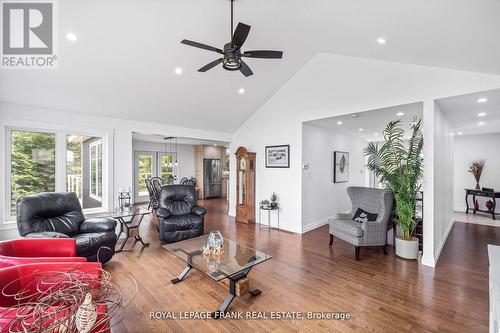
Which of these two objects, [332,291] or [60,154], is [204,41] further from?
[332,291]

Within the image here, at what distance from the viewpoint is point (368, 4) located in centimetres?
232

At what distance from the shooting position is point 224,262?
8.75 feet

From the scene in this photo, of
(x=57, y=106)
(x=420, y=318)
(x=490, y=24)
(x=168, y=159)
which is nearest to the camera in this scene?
(x=490, y=24)

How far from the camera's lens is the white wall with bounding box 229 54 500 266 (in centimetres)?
340

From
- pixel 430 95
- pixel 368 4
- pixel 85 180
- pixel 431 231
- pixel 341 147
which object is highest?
pixel 368 4

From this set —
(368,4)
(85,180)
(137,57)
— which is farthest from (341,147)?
(85,180)

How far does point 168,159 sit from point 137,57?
6.92 m

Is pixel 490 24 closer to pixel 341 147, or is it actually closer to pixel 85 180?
pixel 341 147

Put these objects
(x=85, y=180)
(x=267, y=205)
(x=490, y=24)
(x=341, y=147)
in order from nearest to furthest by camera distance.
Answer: (x=490, y=24) < (x=85, y=180) < (x=267, y=205) < (x=341, y=147)

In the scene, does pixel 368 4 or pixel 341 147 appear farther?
pixel 341 147

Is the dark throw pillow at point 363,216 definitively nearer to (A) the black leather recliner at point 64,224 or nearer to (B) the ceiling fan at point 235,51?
(B) the ceiling fan at point 235,51

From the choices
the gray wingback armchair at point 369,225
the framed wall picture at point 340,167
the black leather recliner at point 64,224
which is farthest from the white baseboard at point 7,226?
the framed wall picture at point 340,167

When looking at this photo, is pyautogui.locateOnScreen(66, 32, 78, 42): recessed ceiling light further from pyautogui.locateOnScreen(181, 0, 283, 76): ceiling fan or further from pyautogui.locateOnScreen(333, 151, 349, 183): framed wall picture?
pyautogui.locateOnScreen(333, 151, 349, 183): framed wall picture

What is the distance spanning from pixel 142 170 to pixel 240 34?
333 inches
